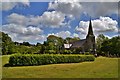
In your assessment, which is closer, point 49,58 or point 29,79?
point 29,79

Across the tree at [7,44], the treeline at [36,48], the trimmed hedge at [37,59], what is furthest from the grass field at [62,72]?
the tree at [7,44]

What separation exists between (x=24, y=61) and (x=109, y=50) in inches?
1042

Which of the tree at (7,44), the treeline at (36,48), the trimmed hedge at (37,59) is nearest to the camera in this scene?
the trimmed hedge at (37,59)

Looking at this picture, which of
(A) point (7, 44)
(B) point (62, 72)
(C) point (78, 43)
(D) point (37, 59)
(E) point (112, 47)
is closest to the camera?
(B) point (62, 72)

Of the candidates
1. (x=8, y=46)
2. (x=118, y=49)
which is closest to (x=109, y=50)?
(x=118, y=49)

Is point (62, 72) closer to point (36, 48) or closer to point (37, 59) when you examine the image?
point (37, 59)

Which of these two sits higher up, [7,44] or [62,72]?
[7,44]

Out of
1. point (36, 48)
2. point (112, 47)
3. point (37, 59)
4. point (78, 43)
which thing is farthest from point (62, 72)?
point (78, 43)

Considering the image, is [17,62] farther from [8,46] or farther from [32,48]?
[32,48]

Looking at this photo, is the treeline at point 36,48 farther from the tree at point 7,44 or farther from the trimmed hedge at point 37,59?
the trimmed hedge at point 37,59

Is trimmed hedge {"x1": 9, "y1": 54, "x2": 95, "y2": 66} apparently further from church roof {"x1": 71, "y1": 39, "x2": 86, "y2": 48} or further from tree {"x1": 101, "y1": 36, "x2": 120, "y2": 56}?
church roof {"x1": 71, "y1": 39, "x2": 86, "y2": 48}

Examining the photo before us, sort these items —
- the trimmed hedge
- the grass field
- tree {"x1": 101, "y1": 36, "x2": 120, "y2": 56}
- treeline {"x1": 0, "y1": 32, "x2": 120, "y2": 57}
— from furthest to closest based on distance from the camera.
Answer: tree {"x1": 101, "y1": 36, "x2": 120, "y2": 56}
treeline {"x1": 0, "y1": 32, "x2": 120, "y2": 57}
the trimmed hedge
the grass field

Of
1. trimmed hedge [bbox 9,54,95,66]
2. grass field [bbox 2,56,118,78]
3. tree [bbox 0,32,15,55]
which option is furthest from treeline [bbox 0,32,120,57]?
grass field [bbox 2,56,118,78]

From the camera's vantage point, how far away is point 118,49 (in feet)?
131
